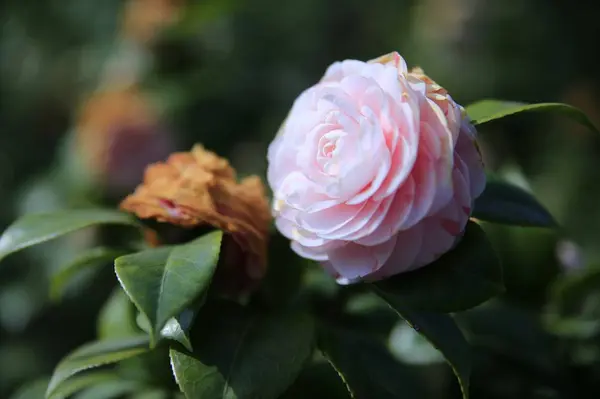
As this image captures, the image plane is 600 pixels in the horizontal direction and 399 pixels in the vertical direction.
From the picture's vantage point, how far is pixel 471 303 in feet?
1.91

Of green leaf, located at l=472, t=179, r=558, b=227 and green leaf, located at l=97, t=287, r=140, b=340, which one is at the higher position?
green leaf, located at l=472, t=179, r=558, b=227

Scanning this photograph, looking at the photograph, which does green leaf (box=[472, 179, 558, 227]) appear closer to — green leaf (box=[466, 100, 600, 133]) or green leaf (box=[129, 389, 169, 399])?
green leaf (box=[466, 100, 600, 133])

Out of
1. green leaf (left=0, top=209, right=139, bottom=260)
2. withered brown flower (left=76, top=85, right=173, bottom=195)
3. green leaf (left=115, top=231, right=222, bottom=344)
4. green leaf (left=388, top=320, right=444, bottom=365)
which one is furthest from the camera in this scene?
withered brown flower (left=76, top=85, right=173, bottom=195)

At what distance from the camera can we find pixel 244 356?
1.97 feet

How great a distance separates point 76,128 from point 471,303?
4.01 ft

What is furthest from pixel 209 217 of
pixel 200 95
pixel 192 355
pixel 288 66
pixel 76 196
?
pixel 288 66

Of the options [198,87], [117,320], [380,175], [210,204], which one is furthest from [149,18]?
[380,175]

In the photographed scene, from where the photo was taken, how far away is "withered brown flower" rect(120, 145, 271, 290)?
65 centimetres

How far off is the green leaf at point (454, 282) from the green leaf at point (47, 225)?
0.73ft

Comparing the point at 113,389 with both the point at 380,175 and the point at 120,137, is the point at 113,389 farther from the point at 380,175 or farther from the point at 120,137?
the point at 120,137

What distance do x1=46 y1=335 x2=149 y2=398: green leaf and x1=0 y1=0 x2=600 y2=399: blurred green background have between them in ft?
2.10

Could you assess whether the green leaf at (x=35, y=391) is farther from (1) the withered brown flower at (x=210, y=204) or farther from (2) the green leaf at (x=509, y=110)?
(2) the green leaf at (x=509, y=110)

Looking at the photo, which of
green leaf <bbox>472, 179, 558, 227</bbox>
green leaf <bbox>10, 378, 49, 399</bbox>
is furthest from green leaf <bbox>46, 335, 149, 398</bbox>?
green leaf <bbox>472, 179, 558, 227</bbox>

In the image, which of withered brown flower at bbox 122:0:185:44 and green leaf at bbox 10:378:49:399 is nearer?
green leaf at bbox 10:378:49:399
